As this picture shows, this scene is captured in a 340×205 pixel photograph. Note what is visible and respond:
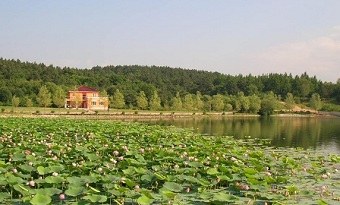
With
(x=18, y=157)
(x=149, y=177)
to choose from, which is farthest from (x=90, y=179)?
(x=18, y=157)

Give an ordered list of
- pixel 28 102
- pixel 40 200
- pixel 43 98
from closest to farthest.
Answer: pixel 40 200
pixel 28 102
pixel 43 98

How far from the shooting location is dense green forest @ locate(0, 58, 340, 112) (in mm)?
62375

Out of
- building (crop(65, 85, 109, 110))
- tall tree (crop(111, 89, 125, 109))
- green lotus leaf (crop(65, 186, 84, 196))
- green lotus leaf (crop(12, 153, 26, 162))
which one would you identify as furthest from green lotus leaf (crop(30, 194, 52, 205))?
tall tree (crop(111, 89, 125, 109))

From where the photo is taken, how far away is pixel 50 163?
7.61 m

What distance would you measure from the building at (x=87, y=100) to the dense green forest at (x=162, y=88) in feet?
5.70

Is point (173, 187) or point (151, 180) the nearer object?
point (173, 187)

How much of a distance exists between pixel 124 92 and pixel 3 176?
6399 centimetres

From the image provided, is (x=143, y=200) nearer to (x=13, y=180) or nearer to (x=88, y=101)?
(x=13, y=180)

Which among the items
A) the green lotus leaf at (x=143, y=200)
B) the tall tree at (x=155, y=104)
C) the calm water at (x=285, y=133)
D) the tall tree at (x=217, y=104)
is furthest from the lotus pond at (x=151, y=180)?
the tall tree at (x=217, y=104)

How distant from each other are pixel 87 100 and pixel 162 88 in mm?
24888

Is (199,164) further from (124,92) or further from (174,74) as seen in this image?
(174,74)

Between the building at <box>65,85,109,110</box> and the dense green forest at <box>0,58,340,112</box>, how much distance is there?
1738 millimetres

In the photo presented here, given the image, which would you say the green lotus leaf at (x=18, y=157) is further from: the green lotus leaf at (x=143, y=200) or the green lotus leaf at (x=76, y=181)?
the green lotus leaf at (x=143, y=200)

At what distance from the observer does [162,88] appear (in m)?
85.7
